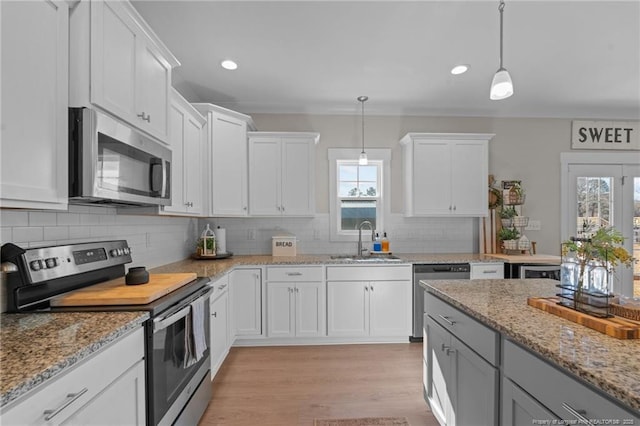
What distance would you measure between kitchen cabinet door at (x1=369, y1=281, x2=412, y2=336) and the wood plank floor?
0.18 m

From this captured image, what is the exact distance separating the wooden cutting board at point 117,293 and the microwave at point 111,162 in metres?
0.46

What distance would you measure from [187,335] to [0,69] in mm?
1461

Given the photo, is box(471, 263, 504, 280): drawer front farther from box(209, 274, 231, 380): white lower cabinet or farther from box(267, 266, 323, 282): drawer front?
box(209, 274, 231, 380): white lower cabinet

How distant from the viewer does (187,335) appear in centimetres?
190

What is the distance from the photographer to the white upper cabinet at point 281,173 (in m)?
3.77

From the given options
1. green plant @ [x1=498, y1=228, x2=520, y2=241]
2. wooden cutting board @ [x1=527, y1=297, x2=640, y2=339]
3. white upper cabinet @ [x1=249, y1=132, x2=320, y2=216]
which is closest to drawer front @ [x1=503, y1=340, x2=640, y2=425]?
wooden cutting board @ [x1=527, y1=297, x2=640, y2=339]

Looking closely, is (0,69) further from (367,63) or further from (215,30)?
(367,63)

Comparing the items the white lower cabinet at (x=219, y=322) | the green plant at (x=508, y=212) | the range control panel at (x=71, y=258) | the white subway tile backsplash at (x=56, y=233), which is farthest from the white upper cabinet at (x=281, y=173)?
the green plant at (x=508, y=212)

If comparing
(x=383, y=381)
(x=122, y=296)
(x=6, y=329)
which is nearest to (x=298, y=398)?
(x=383, y=381)

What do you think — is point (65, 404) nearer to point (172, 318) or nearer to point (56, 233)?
point (172, 318)

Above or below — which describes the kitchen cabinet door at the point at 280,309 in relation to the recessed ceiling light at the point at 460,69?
below

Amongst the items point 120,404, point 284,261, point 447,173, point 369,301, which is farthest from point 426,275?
point 120,404

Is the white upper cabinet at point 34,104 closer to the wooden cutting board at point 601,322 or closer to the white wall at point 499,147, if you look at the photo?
the wooden cutting board at point 601,322

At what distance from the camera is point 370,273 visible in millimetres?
3492
